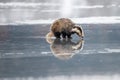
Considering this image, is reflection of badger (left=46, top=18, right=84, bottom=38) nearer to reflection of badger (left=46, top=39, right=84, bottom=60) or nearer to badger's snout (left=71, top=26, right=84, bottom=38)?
badger's snout (left=71, top=26, right=84, bottom=38)

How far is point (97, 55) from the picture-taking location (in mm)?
9812

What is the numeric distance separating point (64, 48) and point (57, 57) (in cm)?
120

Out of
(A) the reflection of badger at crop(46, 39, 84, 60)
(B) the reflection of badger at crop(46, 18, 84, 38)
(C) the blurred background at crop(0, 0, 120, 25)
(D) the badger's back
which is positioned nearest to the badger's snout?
(B) the reflection of badger at crop(46, 18, 84, 38)

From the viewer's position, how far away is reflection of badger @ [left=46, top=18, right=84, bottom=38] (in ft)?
39.8

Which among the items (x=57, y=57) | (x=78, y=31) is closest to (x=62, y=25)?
(x=78, y=31)

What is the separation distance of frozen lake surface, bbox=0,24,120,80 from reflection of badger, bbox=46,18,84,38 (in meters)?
0.19

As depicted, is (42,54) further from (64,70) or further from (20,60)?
(64,70)

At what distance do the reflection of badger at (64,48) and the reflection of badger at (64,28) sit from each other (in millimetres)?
245

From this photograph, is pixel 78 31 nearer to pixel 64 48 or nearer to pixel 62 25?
pixel 62 25

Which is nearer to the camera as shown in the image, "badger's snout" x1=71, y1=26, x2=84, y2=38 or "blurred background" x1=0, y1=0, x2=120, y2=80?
"blurred background" x1=0, y1=0, x2=120, y2=80

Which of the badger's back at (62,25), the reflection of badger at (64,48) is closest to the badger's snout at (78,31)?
the badger's back at (62,25)

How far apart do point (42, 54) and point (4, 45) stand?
54.6 inches

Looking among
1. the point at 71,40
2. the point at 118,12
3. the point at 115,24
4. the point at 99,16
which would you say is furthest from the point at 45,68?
the point at 118,12

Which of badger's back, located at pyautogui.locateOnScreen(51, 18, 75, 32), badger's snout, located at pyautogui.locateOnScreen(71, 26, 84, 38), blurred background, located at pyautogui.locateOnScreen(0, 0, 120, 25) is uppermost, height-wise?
badger's back, located at pyautogui.locateOnScreen(51, 18, 75, 32)
